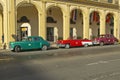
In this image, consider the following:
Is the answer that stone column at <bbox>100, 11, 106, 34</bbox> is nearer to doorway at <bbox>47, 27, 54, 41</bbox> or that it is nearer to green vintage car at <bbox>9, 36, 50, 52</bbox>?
doorway at <bbox>47, 27, 54, 41</bbox>

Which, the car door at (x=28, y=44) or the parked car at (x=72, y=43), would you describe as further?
the parked car at (x=72, y=43)

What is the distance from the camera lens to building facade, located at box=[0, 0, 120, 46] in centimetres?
3550

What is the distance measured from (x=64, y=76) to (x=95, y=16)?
37.5 meters

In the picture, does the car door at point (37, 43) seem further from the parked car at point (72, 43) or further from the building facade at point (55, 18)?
the parked car at point (72, 43)

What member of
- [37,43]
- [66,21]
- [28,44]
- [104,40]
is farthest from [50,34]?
[28,44]

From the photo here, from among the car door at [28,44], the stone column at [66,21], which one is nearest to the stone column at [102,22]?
the stone column at [66,21]

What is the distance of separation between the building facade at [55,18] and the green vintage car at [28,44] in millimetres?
4289

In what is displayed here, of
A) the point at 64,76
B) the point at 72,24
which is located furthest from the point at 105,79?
the point at 72,24

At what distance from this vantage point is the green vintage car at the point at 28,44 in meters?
30.7

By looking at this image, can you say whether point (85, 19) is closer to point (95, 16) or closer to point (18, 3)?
point (95, 16)

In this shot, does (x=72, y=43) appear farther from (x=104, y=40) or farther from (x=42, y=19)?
(x=104, y=40)

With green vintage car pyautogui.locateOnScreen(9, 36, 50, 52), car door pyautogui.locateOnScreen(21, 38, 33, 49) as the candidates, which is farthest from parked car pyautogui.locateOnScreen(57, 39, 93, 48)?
car door pyautogui.locateOnScreen(21, 38, 33, 49)

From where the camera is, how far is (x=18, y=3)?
36.1 meters

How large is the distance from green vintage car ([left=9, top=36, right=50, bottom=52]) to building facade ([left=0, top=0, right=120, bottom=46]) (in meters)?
4.29
